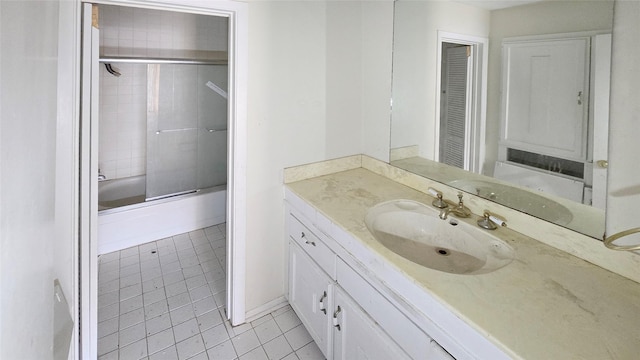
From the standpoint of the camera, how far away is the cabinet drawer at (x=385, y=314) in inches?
38.7

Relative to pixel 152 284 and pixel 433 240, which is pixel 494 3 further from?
pixel 152 284

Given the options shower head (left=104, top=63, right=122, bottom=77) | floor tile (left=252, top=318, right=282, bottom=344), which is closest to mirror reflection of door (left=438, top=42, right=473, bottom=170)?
floor tile (left=252, top=318, right=282, bottom=344)

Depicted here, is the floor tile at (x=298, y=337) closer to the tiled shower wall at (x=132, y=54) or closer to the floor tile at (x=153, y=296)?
the floor tile at (x=153, y=296)

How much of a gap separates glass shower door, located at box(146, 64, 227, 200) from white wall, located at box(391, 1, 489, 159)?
6.91 feet

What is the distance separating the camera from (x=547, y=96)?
1187mm

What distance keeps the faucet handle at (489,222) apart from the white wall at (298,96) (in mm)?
842

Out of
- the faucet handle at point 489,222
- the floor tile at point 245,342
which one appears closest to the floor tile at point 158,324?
the floor tile at point 245,342

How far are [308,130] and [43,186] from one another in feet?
5.01

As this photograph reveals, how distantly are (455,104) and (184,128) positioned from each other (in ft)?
8.60

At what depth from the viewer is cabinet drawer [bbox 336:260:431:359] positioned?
983 mm

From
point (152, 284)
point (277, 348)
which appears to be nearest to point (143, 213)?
point (152, 284)

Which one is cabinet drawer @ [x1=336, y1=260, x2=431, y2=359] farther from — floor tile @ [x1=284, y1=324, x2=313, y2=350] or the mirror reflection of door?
the mirror reflection of door

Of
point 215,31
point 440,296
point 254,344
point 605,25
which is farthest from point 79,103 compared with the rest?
point 215,31

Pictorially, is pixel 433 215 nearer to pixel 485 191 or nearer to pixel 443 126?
pixel 485 191
